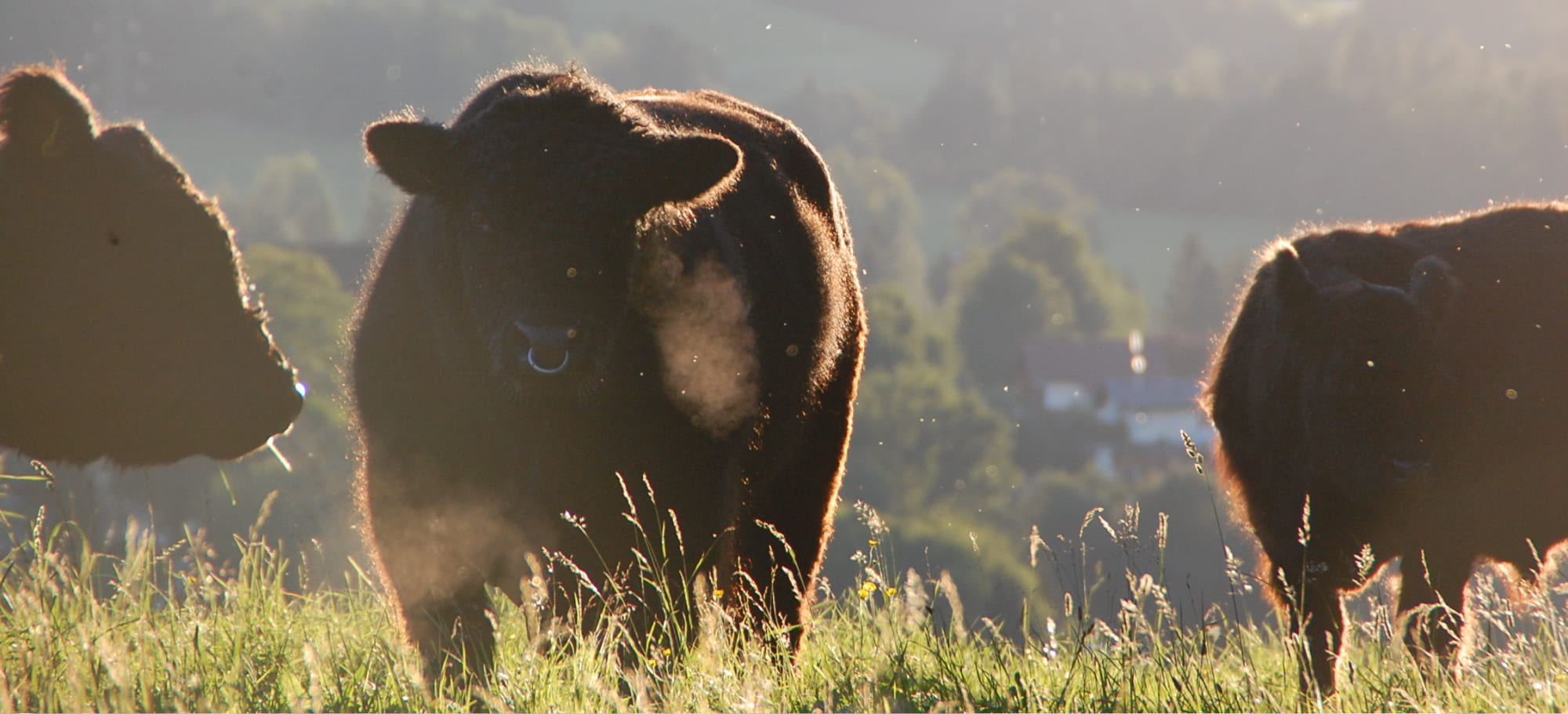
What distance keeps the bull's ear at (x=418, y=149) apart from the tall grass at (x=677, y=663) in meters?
1.23

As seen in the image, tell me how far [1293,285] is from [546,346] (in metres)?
3.26

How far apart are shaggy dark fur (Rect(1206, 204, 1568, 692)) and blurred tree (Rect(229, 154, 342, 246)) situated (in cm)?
8968

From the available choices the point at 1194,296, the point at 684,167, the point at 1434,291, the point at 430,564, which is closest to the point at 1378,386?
the point at 1434,291

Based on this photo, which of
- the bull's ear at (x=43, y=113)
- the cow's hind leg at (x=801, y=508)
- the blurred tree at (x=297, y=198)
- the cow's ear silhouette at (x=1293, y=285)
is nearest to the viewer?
the bull's ear at (x=43, y=113)

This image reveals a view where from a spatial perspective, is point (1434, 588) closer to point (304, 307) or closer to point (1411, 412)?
point (1411, 412)

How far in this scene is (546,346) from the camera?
349 centimetres

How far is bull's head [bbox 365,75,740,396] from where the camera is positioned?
11.9 feet

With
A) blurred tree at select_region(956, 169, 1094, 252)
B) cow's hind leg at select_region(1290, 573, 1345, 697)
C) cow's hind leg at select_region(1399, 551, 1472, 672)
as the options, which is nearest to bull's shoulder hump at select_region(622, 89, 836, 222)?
cow's hind leg at select_region(1290, 573, 1345, 697)

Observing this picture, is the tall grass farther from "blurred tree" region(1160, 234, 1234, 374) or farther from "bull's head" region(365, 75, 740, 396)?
"blurred tree" region(1160, 234, 1234, 374)

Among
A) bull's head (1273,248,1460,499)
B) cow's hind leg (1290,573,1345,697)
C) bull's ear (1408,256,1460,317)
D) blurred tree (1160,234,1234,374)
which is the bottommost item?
blurred tree (1160,234,1234,374)

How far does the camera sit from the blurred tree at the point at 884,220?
392 feet

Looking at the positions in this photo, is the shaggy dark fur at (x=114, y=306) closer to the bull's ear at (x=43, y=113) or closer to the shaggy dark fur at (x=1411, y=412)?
the bull's ear at (x=43, y=113)

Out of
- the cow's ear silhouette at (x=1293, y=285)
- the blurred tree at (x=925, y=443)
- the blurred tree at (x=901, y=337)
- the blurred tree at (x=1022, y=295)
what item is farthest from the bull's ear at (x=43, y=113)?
the blurred tree at (x=1022, y=295)

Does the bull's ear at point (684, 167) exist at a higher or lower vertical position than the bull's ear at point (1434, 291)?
higher
